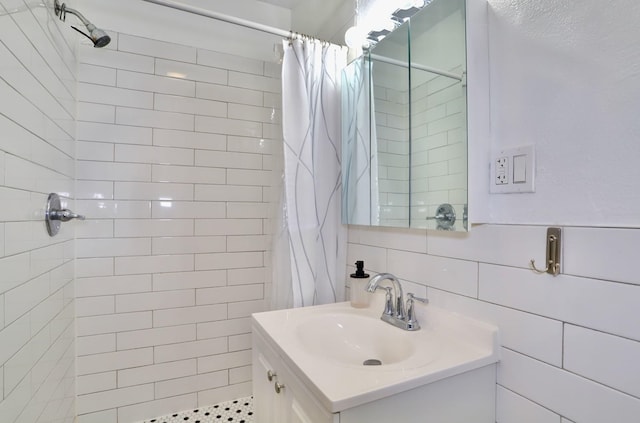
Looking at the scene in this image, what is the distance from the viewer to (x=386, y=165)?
135 centimetres

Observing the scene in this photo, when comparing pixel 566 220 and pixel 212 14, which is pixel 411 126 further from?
pixel 212 14

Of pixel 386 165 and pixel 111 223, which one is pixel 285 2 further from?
pixel 111 223

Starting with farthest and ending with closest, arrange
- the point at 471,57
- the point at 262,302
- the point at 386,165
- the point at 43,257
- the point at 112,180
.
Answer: the point at 262,302
the point at 112,180
the point at 386,165
the point at 43,257
the point at 471,57

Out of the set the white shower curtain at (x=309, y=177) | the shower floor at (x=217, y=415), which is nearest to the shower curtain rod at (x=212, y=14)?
the white shower curtain at (x=309, y=177)

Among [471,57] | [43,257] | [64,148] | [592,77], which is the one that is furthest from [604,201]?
[64,148]

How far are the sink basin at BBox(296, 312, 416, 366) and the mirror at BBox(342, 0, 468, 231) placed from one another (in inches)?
15.5

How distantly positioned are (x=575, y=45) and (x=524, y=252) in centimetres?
50

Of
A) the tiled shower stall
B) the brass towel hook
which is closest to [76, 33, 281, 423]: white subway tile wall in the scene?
the tiled shower stall

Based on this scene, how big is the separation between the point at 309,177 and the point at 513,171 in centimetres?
85

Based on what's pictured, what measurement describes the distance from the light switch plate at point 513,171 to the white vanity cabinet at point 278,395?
0.72m

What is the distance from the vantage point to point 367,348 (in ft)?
3.71

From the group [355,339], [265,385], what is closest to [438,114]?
[355,339]

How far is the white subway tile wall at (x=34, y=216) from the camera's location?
85 cm

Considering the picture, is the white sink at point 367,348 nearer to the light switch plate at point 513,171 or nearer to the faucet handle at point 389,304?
the faucet handle at point 389,304
